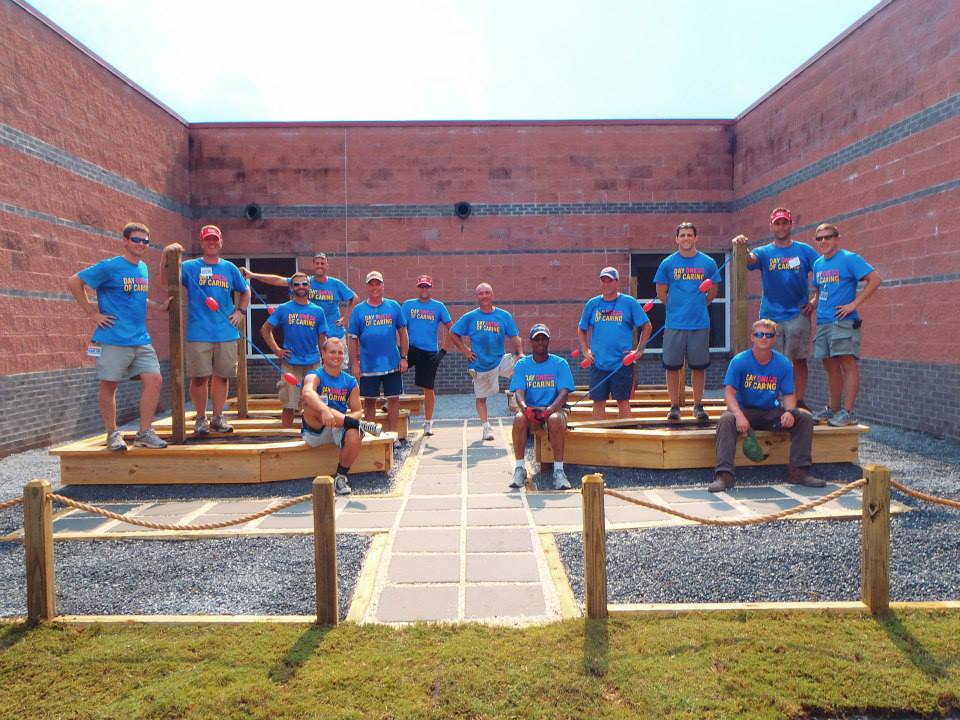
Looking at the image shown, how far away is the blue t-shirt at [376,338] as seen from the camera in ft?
23.5

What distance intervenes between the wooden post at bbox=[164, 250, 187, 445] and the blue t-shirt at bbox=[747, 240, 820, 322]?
18.2 feet

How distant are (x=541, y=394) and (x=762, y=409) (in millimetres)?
1954

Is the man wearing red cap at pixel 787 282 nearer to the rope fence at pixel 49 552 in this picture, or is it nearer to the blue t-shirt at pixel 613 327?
the blue t-shirt at pixel 613 327

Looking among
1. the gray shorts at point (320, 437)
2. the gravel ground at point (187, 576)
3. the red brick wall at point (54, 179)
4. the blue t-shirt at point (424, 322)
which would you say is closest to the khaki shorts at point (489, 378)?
the blue t-shirt at point (424, 322)

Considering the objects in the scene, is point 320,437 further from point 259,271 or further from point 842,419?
point 259,271

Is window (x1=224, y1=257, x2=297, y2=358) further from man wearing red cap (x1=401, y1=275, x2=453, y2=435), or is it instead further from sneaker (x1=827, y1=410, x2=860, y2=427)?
sneaker (x1=827, y1=410, x2=860, y2=427)

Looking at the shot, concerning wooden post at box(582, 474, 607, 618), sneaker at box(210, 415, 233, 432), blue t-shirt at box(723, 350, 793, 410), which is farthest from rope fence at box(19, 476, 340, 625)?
blue t-shirt at box(723, 350, 793, 410)

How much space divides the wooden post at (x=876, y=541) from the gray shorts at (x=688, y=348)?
3.24m

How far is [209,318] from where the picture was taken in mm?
6328

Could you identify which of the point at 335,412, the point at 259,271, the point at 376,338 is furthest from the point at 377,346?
the point at 259,271

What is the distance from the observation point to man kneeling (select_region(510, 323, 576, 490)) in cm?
580

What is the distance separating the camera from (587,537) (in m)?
3.13

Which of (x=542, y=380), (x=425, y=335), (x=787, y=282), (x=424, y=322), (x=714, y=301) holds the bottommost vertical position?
(x=542, y=380)

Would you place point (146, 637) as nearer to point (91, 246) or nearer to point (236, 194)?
point (91, 246)
